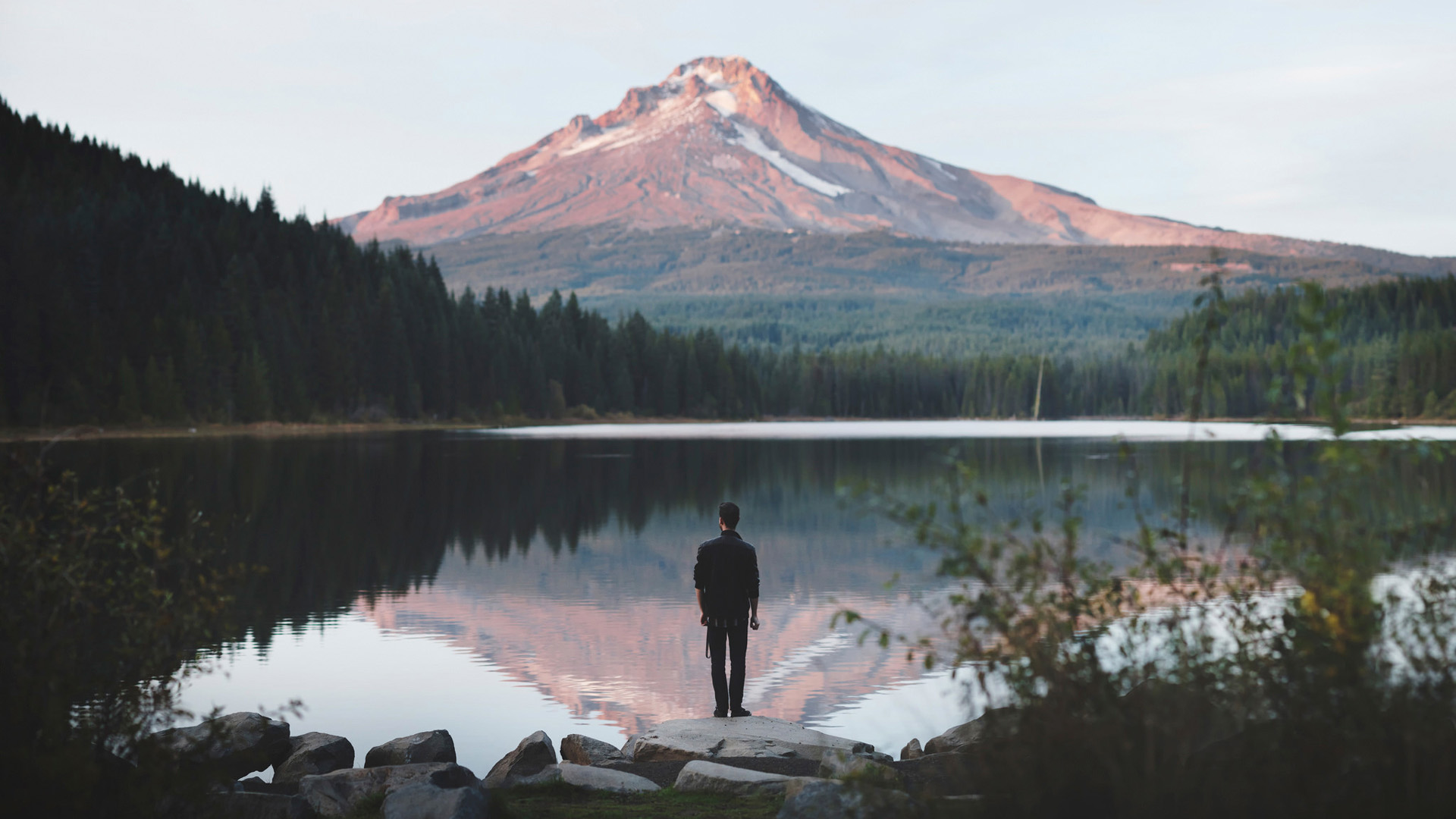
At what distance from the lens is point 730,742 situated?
43.3 feet

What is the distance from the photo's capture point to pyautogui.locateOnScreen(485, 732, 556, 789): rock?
1229cm

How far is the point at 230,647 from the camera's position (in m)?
19.2

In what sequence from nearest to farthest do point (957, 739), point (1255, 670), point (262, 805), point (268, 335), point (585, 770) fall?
point (1255, 670), point (262, 805), point (585, 770), point (957, 739), point (268, 335)

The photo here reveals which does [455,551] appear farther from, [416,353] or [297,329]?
[416,353]

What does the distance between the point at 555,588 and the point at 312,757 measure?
1359 cm

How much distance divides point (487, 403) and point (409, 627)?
410 ft

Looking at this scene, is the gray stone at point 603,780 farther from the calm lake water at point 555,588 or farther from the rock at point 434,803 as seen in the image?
the calm lake water at point 555,588

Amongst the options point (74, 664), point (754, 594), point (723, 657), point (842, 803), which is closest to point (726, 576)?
point (754, 594)

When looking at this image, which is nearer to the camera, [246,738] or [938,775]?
[938,775]

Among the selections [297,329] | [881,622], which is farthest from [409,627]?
[297,329]

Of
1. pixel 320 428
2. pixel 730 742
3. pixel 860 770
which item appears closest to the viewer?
pixel 860 770

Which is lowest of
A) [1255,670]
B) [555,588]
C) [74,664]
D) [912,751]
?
[555,588]

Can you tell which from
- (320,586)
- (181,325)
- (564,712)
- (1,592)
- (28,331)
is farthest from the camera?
(181,325)

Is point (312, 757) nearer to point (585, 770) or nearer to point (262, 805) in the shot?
point (262, 805)
